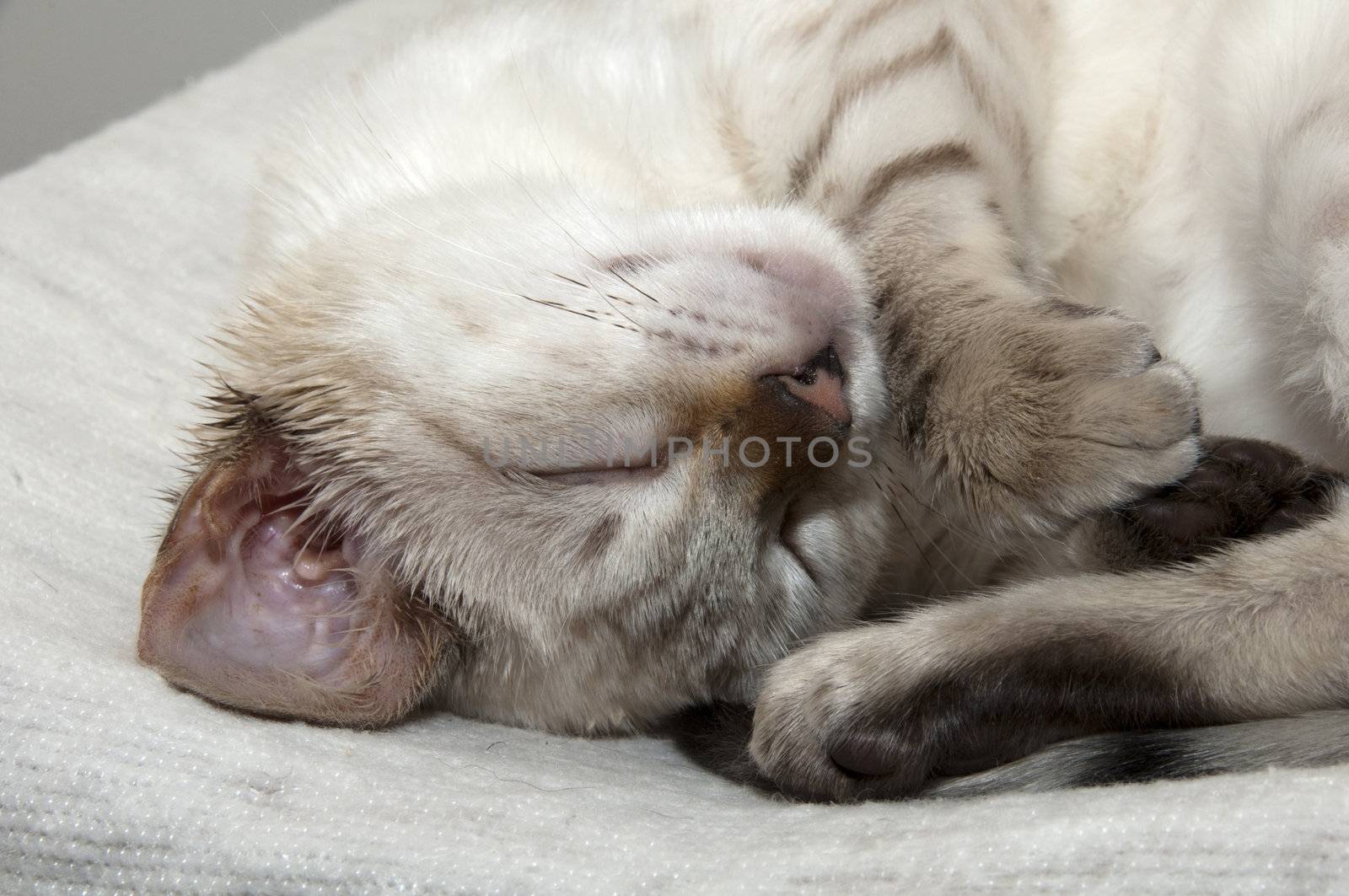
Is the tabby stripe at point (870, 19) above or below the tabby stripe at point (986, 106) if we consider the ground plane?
above

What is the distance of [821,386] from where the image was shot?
4.61 ft

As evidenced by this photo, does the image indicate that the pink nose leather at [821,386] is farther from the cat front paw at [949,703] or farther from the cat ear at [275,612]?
the cat ear at [275,612]

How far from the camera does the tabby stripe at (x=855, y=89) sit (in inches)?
65.0

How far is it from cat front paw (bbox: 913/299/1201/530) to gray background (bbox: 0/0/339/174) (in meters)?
2.41

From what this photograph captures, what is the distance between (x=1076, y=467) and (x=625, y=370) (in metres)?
0.56

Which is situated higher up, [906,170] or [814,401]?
[906,170]

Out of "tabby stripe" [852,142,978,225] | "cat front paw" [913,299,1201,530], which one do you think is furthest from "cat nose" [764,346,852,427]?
"tabby stripe" [852,142,978,225]

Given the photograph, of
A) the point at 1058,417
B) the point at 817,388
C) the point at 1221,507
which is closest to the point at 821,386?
the point at 817,388

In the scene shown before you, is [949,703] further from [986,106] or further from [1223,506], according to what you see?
[986,106]

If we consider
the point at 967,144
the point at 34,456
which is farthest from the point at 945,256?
the point at 34,456

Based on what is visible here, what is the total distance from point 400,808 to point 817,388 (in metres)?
0.71

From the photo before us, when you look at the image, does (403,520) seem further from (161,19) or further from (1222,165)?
(161,19)

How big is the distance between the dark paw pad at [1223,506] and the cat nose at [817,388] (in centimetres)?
38

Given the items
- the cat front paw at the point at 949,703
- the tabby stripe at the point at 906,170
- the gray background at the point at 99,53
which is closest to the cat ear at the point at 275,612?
the cat front paw at the point at 949,703
